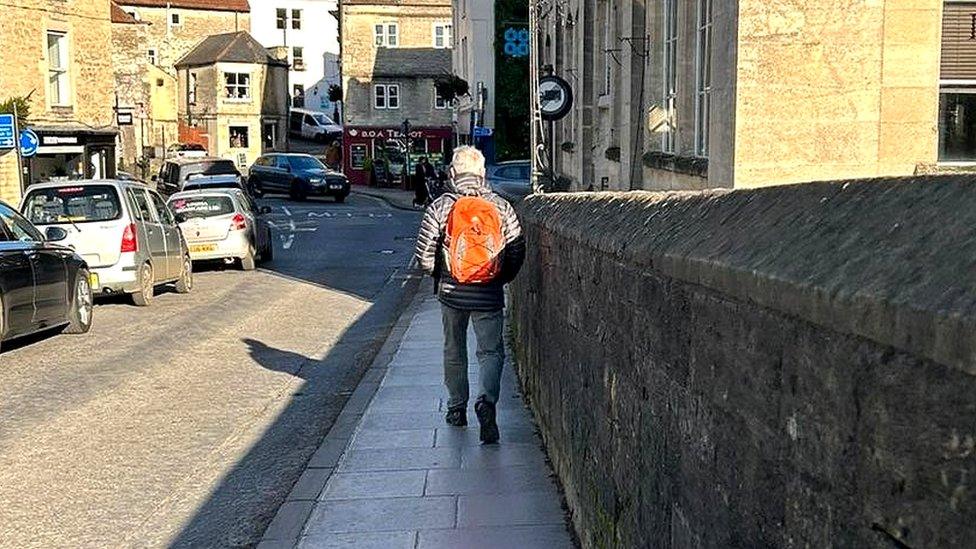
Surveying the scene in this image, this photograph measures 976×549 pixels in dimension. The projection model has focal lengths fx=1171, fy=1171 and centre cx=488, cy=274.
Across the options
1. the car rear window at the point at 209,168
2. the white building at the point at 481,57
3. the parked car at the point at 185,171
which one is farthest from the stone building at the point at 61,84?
the white building at the point at 481,57

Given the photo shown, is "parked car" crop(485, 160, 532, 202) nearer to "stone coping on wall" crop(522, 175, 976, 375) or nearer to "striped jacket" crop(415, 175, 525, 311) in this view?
"striped jacket" crop(415, 175, 525, 311)

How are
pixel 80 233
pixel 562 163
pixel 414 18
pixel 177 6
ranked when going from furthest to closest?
1. pixel 177 6
2. pixel 414 18
3. pixel 562 163
4. pixel 80 233

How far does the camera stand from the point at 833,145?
10.2 metres

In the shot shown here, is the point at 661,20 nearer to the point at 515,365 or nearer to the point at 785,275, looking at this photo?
the point at 515,365

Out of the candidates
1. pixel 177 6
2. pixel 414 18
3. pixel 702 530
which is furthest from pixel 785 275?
pixel 177 6

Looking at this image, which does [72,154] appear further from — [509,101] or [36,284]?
[36,284]

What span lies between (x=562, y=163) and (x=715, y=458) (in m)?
21.9

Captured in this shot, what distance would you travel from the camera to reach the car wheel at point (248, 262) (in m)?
22.1

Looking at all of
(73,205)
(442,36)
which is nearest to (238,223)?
(73,205)

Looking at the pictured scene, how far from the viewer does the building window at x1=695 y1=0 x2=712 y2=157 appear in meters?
11.6

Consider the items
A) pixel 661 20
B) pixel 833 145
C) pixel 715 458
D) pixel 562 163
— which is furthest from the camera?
pixel 562 163

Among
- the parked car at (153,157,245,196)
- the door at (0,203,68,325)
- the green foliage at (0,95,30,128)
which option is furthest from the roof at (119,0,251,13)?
the door at (0,203,68,325)

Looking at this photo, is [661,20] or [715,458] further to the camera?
[661,20]

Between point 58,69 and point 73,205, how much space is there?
2032cm
